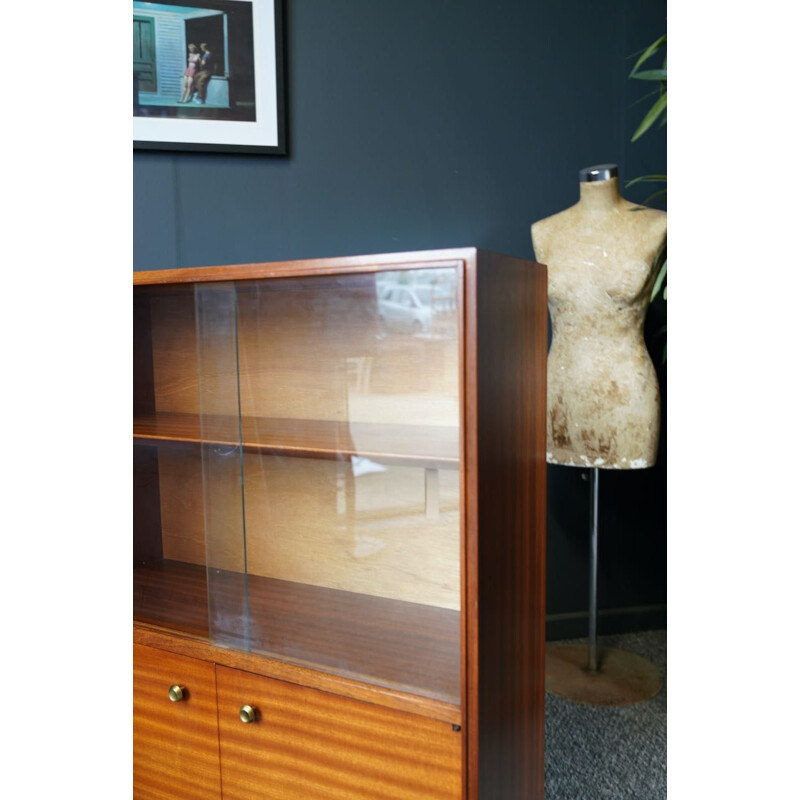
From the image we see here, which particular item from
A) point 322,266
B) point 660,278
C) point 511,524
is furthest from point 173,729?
point 660,278

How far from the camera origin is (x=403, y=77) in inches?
91.5

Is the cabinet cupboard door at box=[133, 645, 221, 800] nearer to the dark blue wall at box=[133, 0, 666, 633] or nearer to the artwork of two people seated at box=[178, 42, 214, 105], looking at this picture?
the dark blue wall at box=[133, 0, 666, 633]

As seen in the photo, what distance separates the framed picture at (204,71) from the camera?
2.14m

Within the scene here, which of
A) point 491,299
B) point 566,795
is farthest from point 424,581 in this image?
point 566,795

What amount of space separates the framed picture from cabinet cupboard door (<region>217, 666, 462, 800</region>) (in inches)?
59.7

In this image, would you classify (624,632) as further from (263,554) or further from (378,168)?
(378,168)

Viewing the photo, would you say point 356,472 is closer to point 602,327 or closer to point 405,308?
point 405,308

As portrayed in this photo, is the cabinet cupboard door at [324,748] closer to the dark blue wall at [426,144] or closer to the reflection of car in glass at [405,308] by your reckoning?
the reflection of car in glass at [405,308]

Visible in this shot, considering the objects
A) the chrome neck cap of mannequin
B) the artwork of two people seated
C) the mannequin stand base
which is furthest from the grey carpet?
the artwork of two people seated

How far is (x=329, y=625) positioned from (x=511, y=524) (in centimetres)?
44

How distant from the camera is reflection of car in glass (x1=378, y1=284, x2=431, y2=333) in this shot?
129 cm

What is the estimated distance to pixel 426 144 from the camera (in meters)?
2.37

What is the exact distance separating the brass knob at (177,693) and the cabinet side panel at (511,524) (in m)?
0.69
